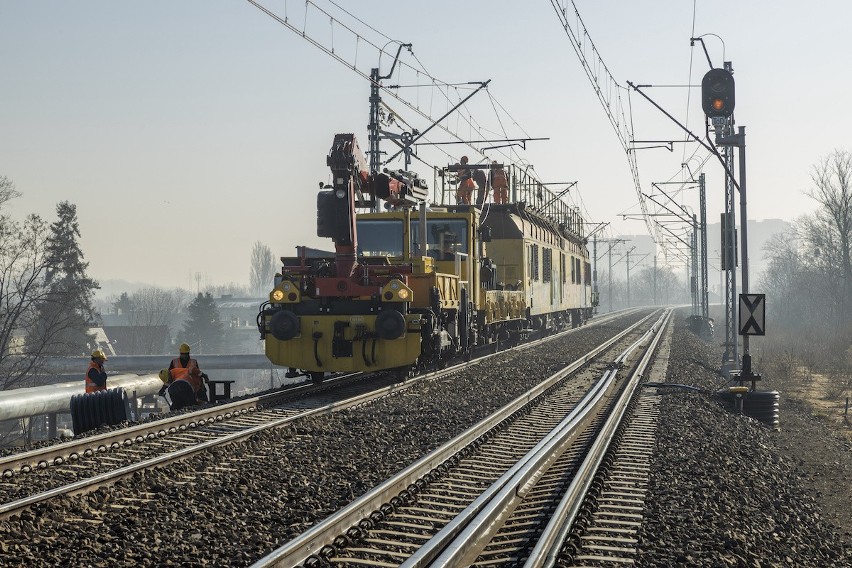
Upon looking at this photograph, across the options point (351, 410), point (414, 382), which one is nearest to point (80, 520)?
point (351, 410)

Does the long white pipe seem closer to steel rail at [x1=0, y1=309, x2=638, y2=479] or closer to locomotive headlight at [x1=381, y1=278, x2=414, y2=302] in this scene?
steel rail at [x1=0, y1=309, x2=638, y2=479]

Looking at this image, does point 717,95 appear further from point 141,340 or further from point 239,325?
point 239,325

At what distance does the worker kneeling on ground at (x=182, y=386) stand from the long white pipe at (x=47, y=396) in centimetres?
378

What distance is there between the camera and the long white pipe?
746 inches

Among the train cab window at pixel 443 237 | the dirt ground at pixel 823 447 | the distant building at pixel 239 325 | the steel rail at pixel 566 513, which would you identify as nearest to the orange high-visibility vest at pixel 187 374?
the train cab window at pixel 443 237

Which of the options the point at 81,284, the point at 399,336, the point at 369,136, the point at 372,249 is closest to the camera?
the point at 399,336

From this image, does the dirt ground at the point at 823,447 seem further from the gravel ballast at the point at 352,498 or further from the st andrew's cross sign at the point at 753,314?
the st andrew's cross sign at the point at 753,314

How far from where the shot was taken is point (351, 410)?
1225 centimetres

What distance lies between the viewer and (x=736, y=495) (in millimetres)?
7945

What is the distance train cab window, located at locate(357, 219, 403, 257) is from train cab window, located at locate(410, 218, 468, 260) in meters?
0.50

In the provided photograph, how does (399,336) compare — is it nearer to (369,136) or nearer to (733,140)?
(733,140)

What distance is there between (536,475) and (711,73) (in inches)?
353

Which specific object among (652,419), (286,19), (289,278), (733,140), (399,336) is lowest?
(652,419)

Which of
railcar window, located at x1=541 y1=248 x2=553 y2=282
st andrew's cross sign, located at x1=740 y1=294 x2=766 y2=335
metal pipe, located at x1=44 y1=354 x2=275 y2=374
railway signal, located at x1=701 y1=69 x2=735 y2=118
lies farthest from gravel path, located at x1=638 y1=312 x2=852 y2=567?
metal pipe, located at x1=44 y1=354 x2=275 y2=374
